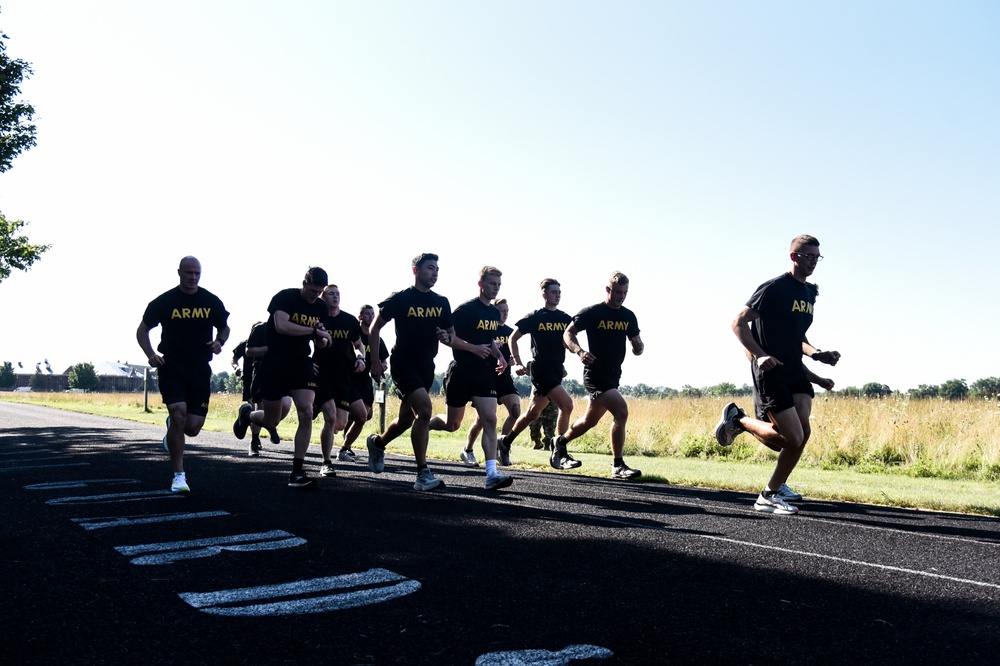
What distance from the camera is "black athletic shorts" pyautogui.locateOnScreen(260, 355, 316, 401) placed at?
7973 mm

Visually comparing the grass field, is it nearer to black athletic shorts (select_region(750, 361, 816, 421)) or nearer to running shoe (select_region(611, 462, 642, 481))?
running shoe (select_region(611, 462, 642, 481))

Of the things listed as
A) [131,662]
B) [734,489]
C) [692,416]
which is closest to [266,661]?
[131,662]

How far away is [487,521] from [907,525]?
3.27 metres

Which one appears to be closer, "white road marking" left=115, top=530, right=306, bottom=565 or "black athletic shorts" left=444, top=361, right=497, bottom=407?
"white road marking" left=115, top=530, right=306, bottom=565

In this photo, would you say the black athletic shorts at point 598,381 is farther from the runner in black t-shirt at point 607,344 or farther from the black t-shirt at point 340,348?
the black t-shirt at point 340,348

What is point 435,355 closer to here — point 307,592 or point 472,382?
point 472,382

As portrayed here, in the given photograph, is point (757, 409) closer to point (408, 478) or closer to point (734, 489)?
point (734, 489)

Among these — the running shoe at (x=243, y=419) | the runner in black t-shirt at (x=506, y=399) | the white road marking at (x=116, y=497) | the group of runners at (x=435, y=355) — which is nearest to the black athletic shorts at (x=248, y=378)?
the running shoe at (x=243, y=419)

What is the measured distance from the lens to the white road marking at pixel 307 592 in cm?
361

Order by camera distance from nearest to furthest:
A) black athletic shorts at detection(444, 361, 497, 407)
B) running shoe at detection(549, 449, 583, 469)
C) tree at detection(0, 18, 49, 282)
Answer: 1. black athletic shorts at detection(444, 361, 497, 407)
2. running shoe at detection(549, 449, 583, 469)
3. tree at detection(0, 18, 49, 282)

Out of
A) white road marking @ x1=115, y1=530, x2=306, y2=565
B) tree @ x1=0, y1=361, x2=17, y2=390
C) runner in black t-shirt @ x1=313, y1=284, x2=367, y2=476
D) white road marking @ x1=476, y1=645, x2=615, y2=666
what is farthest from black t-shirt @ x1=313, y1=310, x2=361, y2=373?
tree @ x1=0, y1=361, x2=17, y2=390

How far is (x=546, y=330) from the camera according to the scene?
1095 cm

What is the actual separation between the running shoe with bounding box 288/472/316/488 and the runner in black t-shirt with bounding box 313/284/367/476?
6.73ft

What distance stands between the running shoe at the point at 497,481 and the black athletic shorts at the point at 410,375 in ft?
3.42
